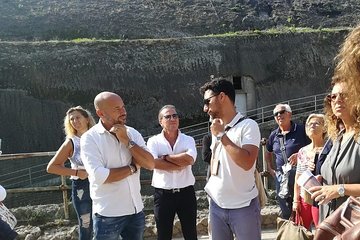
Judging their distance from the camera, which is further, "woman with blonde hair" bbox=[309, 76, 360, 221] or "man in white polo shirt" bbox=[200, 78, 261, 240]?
"man in white polo shirt" bbox=[200, 78, 261, 240]

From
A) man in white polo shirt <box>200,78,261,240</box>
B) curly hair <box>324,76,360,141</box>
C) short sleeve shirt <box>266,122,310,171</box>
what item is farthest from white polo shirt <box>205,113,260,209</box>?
short sleeve shirt <box>266,122,310,171</box>

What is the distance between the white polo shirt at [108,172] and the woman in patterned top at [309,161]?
1.28 meters

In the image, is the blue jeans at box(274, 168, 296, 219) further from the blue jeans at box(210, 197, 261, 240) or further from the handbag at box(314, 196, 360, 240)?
the handbag at box(314, 196, 360, 240)

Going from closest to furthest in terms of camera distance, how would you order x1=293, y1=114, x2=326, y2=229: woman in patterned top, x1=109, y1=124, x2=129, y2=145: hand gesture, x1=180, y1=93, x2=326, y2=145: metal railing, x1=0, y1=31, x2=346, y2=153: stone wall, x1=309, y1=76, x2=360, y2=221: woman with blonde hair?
x1=309, y1=76, x2=360, y2=221: woman with blonde hair → x1=109, y1=124, x2=129, y2=145: hand gesture → x1=293, y1=114, x2=326, y2=229: woman in patterned top → x1=0, y1=31, x2=346, y2=153: stone wall → x1=180, y1=93, x2=326, y2=145: metal railing

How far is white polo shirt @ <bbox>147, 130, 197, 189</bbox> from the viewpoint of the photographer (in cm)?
448

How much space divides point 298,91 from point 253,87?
2317 mm

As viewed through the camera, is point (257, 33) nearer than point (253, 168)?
No

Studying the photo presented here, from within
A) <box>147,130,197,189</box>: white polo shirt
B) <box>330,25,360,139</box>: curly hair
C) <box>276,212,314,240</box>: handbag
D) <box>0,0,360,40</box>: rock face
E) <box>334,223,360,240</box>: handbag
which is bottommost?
<box>276,212,314,240</box>: handbag

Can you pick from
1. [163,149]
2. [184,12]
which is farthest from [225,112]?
[184,12]

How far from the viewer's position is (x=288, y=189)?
192 inches

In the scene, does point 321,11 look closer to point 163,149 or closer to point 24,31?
point 24,31

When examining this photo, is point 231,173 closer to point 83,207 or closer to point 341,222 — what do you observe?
point 341,222

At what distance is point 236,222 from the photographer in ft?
11.1

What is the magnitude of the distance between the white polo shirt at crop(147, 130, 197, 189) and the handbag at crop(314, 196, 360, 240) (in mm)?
2386
